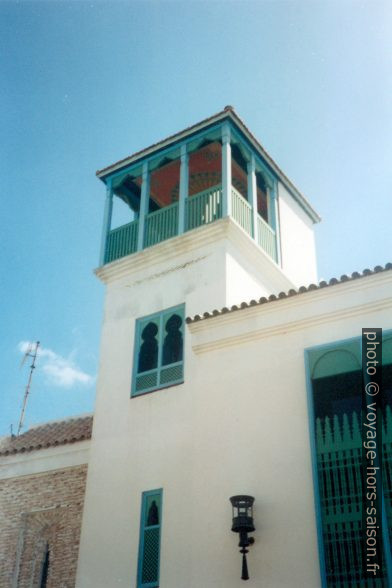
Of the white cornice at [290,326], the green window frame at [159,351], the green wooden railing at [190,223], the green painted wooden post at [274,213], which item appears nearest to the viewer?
the white cornice at [290,326]

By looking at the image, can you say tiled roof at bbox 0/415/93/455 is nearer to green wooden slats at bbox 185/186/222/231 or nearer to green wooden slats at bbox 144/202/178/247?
green wooden slats at bbox 144/202/178/247

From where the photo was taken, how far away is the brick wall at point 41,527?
13172 millimetres

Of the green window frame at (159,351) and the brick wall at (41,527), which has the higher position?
the green window frame at (159,351)

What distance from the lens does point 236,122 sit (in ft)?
47.6

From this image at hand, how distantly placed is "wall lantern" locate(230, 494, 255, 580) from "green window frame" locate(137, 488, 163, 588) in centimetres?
179

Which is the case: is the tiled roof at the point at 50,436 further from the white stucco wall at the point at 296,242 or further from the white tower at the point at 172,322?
the white stucco wall at the point at 296,242

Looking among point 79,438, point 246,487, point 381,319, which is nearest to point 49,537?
point 79,438

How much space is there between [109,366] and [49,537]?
3.30 meters

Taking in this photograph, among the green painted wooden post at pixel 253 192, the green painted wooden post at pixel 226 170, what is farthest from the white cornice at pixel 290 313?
the green painted wooden post at pixel 253 192

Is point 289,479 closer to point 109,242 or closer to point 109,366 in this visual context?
point 109,366

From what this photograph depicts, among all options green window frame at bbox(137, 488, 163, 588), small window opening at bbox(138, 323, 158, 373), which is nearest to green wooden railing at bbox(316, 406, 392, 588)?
green window frame at bbox(137, 488, 163, 588)

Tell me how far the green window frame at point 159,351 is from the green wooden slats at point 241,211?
2070 mm

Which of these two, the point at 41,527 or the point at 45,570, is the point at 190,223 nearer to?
the point at 41,527

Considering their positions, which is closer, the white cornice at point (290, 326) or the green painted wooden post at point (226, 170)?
the white cornice at point (290, 326)
